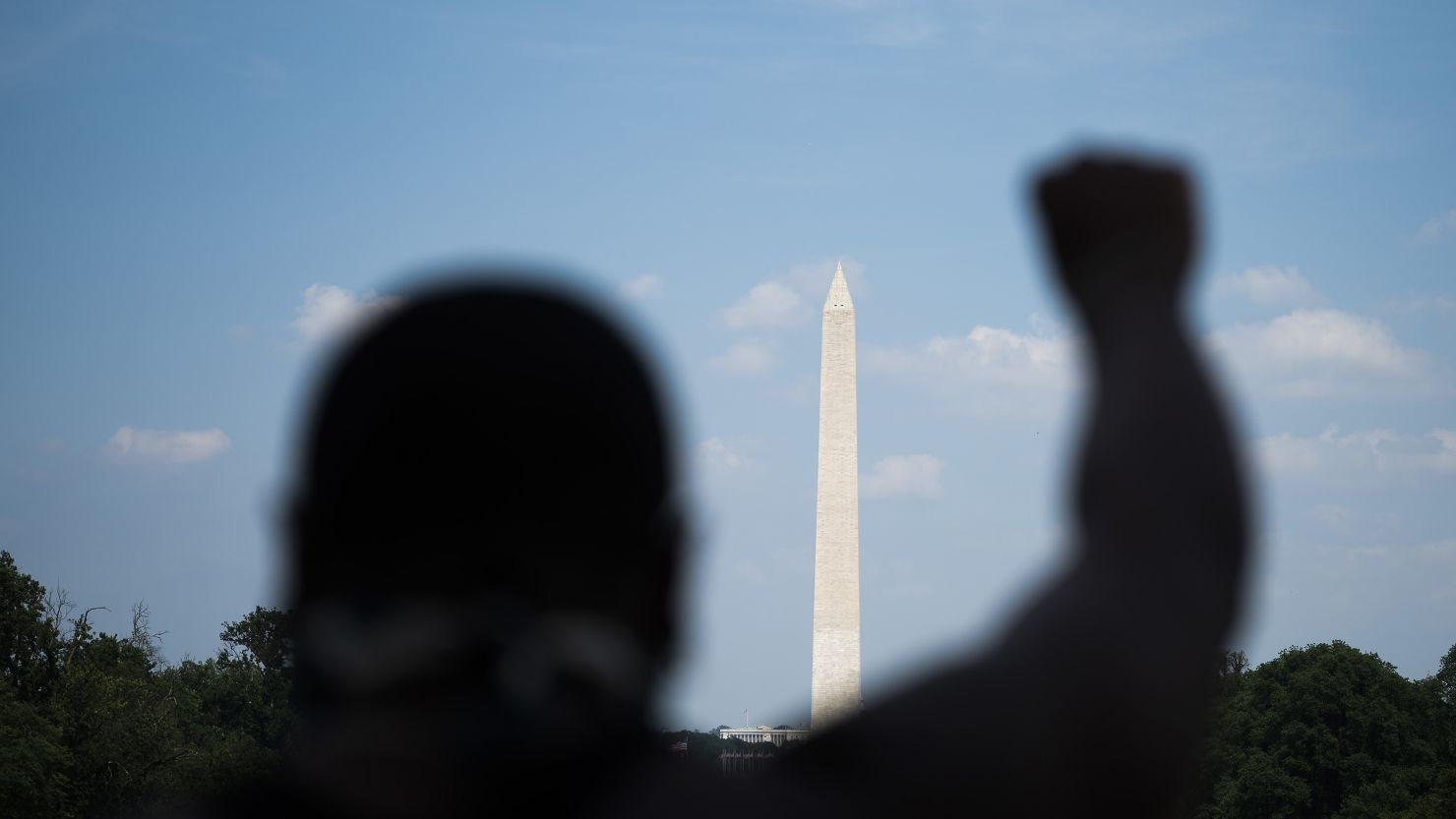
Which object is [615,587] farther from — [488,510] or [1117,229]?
[1117,229]

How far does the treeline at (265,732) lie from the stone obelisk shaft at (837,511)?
35.6ft

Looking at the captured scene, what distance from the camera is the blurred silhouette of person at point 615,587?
3.32ft

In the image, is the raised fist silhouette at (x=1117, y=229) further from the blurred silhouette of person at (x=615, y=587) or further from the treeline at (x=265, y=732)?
the treeline at (x=265, y=732)

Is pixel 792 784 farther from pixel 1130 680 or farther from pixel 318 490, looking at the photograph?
pixel 318 490

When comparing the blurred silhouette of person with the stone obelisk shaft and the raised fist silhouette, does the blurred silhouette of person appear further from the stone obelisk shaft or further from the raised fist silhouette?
the stone obelisk shaft

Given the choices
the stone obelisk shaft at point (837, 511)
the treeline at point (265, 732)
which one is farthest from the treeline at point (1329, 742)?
the stone obelisk shaft at point (837, 511)

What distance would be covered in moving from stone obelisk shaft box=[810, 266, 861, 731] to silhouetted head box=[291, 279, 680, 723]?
4592cm

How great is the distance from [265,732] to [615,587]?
79.3 meters

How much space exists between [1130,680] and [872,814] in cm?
18

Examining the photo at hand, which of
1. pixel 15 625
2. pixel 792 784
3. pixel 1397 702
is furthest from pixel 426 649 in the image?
pixel 1397 702

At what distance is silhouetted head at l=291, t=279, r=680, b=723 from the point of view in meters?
1.09

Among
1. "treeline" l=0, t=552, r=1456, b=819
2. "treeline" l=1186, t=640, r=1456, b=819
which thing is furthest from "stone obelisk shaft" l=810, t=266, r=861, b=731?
"treeline" l=1186, t=640, r=1456, b=819

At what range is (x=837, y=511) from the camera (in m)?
47.1

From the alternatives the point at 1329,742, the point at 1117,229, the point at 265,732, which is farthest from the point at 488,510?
the point at 265,732
